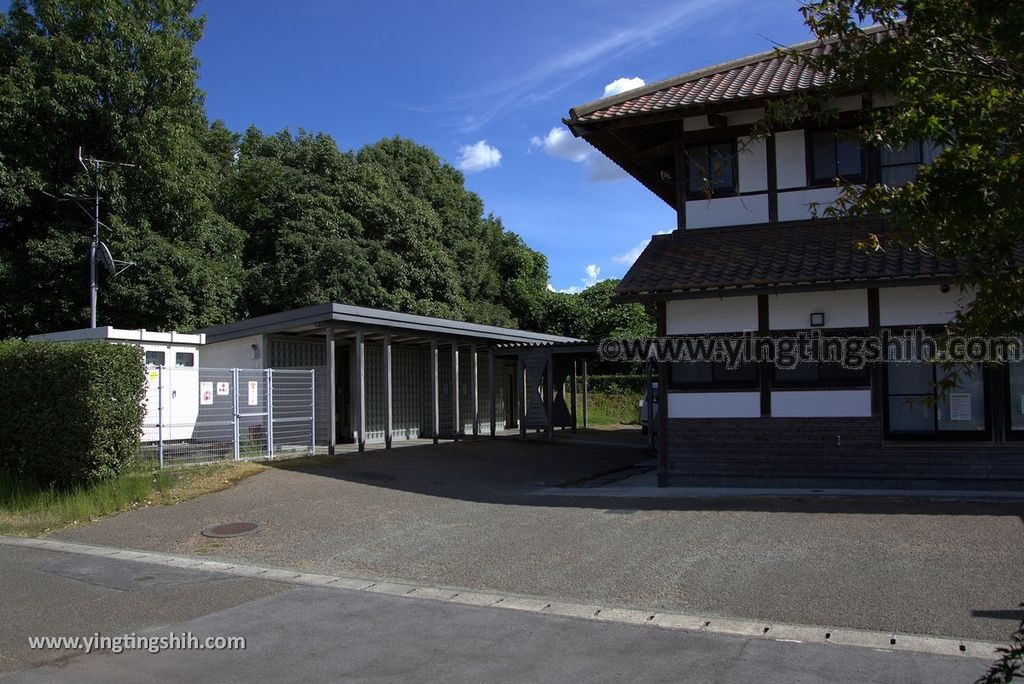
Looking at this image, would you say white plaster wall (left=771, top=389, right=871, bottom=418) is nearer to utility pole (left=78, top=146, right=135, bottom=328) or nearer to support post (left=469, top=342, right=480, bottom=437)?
support post (left=469, top=342, right=480, bottom=437)

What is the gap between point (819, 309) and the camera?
1218 cm

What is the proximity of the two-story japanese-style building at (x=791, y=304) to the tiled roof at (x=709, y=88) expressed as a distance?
5 centimetres

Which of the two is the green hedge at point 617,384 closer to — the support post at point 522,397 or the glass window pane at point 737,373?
the support post at point 522,397

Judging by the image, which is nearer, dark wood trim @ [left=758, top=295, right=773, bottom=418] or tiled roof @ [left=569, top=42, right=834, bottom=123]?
dark wood trim @ [left=758, top=295, right=773, bottom=418]

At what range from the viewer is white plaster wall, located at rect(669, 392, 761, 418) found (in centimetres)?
1245

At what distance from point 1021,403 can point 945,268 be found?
2433mm

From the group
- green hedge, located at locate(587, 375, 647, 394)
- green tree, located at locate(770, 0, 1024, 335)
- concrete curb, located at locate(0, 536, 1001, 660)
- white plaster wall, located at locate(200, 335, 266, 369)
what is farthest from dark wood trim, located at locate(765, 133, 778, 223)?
green hedge, located at locate(587, 375, 647, 394)

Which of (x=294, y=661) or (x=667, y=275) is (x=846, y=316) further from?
(x=294, y=661)

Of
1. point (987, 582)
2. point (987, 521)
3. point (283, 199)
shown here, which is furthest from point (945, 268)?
point (283, 199)

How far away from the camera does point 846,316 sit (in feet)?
39.6

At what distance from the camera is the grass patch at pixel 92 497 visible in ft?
36.8

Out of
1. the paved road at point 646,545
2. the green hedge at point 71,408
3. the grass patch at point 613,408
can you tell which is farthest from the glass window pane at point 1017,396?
the grass patch at point 613,408

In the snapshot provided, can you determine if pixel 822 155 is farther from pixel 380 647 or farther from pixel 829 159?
pixel 380 647

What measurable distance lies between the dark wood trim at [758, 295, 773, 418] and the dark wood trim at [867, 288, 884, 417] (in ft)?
4.56
